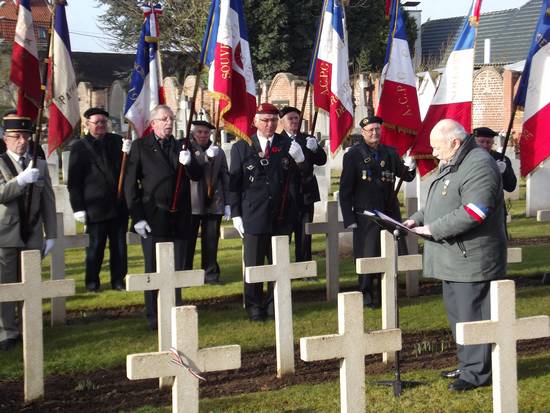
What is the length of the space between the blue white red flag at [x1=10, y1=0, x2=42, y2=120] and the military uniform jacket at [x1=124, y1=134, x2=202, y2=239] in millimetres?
1008

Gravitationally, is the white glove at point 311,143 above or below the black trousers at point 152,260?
above

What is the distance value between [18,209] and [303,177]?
3.82m

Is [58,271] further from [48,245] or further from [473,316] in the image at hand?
[473,316]

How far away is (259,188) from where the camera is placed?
832 cm

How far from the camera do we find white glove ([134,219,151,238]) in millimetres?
8008

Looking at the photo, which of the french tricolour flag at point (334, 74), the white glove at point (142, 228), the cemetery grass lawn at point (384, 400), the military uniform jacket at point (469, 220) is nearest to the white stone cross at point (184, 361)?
the cemetery grass lawn at point (384, 400)

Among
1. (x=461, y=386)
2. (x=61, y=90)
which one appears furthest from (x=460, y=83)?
(x=61, y=90)

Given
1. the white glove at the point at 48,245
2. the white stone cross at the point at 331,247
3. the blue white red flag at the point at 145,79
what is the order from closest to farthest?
the white glove at the point at 48,245 < the white stone cross at the point at 331,247 < the blue white red flag at the point at 145,79

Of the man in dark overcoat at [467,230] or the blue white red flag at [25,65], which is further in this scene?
the blue white red flag at [25,65]

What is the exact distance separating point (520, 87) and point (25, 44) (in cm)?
473

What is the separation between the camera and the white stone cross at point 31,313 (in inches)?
230

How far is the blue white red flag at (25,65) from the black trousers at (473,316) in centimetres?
415

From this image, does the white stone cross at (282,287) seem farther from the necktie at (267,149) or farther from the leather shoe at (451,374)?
the necktie at (267,149)

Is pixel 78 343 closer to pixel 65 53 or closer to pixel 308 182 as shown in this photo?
pixel 65 53
